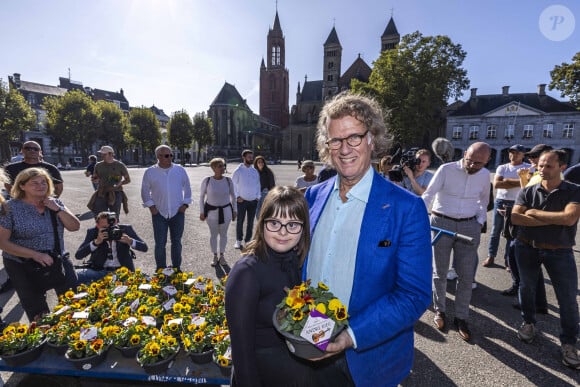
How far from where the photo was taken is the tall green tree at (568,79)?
23.5 metres

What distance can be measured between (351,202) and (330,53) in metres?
70.3

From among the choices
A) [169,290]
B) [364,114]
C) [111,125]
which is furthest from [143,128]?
[364,114]

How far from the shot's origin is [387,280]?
1475 mm

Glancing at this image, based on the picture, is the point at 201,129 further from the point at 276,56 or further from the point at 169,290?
the point at 169,290

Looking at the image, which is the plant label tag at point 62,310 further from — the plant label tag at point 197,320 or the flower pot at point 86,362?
the plant label tag at point 197,320

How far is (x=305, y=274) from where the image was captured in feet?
5.76

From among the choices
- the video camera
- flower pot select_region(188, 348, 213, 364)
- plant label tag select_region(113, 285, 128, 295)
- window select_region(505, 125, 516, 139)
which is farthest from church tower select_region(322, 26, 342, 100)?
flower pot select_region(188, 348, 213, 364)

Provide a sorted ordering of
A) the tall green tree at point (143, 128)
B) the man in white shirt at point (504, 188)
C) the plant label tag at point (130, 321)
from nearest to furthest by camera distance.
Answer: the plant label tag at point (130, 321), the man in white shirt at point (504, 188), the tall green tree at point (143, 128)

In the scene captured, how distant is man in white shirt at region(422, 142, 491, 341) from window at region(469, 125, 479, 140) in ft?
163

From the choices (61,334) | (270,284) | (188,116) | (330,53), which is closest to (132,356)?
(61,334)

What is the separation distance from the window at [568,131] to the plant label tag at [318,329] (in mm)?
Answer: 55313

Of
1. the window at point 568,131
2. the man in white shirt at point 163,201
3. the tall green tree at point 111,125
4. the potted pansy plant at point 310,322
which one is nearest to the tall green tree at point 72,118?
the tall green tree at point 111,125

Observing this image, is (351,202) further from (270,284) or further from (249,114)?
(249,114)

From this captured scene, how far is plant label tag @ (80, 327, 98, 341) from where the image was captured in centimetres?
269
